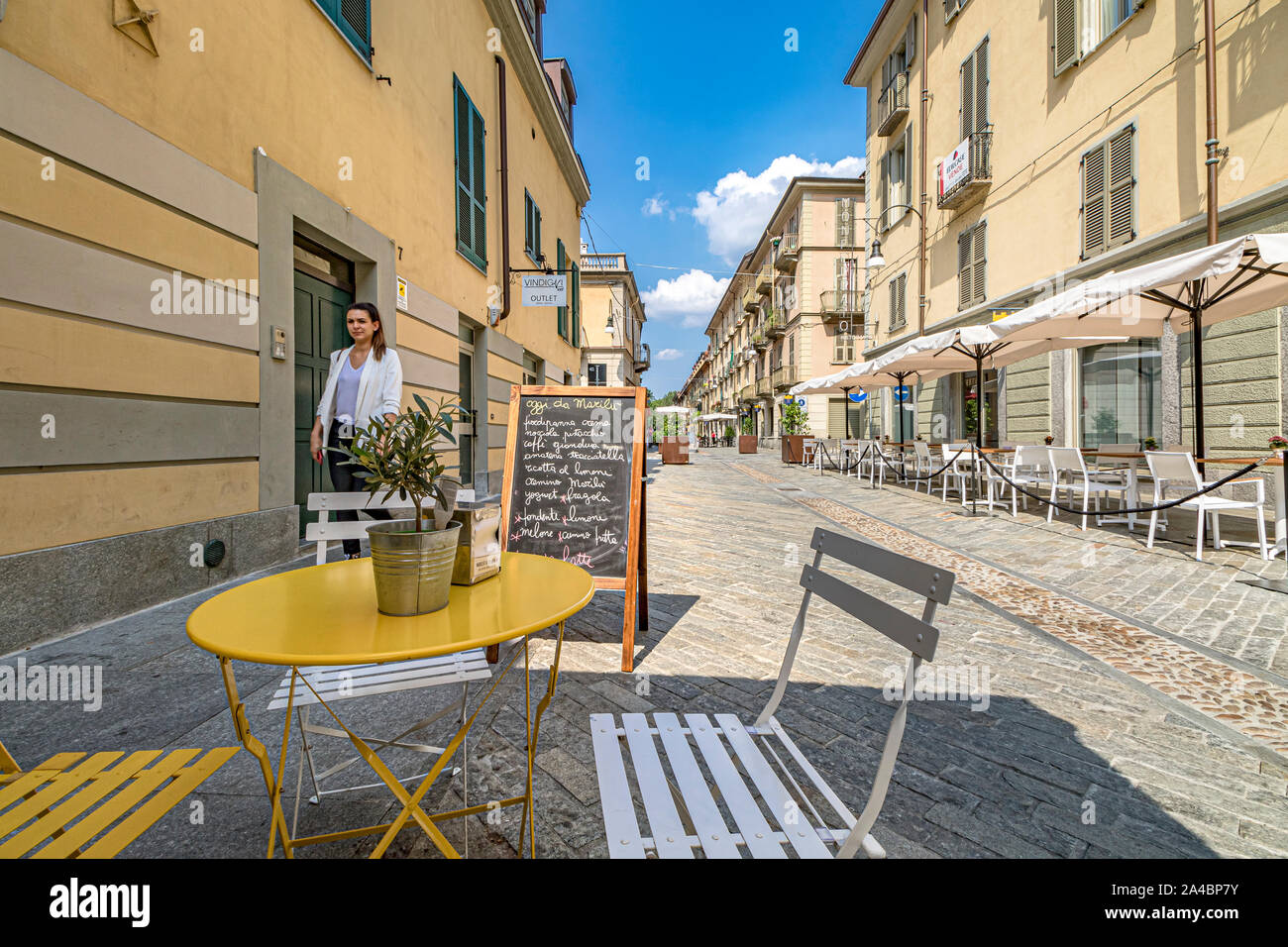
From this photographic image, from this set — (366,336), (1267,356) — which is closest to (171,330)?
(366,336)

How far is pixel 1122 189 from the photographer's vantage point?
10.2m

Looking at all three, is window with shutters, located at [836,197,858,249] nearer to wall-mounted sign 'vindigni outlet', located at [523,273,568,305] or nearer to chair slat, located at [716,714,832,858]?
wall-mounted sign 'vindigni outlet', located at [523,273,568,305]

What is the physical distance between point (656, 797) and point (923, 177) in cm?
1960

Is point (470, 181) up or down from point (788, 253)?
down

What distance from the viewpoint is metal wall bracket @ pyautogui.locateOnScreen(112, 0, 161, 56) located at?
3.27 meters

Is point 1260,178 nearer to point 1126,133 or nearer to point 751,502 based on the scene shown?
point 1126,133

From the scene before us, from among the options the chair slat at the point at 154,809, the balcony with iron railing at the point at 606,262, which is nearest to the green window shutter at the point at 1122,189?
the chair slat at the point at 154,809

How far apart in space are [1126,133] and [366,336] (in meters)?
13.1

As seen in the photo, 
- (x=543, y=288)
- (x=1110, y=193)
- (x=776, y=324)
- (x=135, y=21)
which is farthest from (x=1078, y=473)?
(x=776, y=324)

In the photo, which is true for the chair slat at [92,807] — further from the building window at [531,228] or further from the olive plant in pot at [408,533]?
the building window at [531,228]

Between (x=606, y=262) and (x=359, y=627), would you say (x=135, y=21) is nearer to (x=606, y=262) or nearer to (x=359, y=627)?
(x=359, y=627)

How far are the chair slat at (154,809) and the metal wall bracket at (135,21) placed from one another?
4.24m

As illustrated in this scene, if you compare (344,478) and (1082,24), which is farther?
(1082,24)

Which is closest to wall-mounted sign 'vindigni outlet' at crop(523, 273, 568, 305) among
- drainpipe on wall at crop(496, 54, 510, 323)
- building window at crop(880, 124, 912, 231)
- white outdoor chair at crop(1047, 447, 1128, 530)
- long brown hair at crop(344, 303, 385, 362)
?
drainpipe on wall at crop(496, 54, 510, 323)
